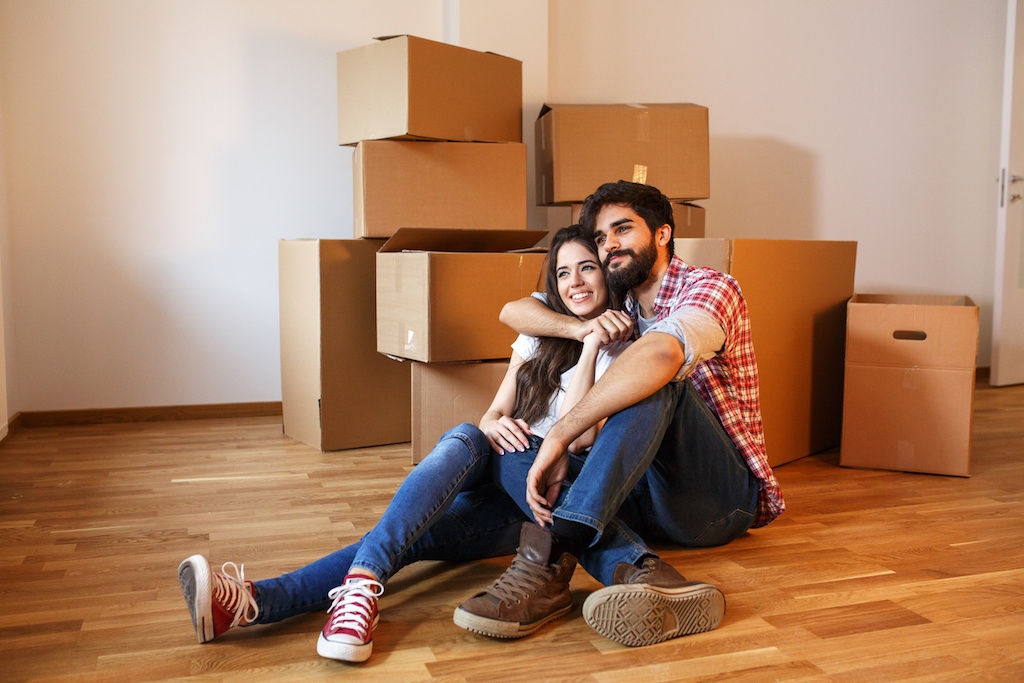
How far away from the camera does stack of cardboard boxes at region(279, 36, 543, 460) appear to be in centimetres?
243

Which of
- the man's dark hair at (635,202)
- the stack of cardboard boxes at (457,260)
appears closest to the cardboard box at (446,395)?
the stack of cardboard boxes at (457,260)

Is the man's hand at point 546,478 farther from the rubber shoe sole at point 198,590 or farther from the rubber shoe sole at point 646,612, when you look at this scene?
the rubber shoe sole at point 198,590

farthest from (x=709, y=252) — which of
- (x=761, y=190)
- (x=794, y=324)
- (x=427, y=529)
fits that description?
(x=761, y=190)

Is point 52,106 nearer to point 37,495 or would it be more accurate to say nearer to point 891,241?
point 37,495

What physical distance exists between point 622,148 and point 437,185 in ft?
2.19

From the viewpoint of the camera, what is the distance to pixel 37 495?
6.91 ft

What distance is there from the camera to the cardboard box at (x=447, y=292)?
2361 mm

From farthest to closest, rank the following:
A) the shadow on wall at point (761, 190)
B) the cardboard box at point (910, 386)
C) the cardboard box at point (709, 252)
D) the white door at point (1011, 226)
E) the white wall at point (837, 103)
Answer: the white door at point (1011, 226)
the shadow on wall at point (761, 190)
the white wall at point (837, 103)
the cardboard box at point (910, 386)
the cardboard box at point (709, 252)

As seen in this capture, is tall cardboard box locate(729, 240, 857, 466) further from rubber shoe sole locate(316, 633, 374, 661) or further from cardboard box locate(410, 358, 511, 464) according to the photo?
rubber shoe sole locate(316, 633, 374, 661)

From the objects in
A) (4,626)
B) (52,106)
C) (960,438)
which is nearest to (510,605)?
(4,626)

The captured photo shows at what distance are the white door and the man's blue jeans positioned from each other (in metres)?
3.16

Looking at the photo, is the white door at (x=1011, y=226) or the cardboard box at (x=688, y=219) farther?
the white door at (x=1011, y=226)

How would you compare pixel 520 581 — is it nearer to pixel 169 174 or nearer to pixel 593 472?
pixel 593 472

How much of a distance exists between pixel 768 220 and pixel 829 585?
2.39 metres
